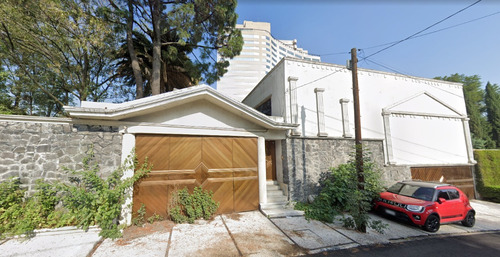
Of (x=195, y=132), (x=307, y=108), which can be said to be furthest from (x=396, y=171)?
(x=195, y=132)

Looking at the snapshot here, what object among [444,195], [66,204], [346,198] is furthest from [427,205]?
[66,204]

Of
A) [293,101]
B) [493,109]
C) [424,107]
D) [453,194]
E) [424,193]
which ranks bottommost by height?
[453,194]

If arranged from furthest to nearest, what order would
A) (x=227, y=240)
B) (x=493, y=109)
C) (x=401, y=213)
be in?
(x=493, y=109), (x=401, y=213), (x=227, y=240)

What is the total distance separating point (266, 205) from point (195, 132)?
388 centimetres

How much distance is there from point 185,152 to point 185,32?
5.62m

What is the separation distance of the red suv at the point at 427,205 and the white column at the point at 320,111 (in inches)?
132

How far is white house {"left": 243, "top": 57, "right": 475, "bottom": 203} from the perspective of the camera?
26.0 feet

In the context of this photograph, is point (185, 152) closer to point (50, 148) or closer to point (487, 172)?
point (50, 148)

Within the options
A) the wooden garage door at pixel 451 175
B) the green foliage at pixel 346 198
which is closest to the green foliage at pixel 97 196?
the green foliage at pixel 346 198

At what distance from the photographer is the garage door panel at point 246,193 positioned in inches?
265

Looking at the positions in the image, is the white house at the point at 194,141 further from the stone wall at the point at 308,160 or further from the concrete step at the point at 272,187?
the stone wall at the point at 308,160

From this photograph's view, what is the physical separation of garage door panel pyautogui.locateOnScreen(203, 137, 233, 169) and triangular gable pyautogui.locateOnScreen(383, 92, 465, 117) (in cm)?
868

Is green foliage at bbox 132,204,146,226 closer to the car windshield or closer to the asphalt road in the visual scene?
the asphalt road

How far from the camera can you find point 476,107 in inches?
817
